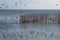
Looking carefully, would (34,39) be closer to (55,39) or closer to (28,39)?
(28,39)

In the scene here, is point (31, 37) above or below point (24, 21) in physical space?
above

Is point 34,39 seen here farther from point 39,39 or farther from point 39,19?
point 39,19

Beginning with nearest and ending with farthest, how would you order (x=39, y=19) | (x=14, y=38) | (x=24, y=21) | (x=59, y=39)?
(x=14, y=38) → (x=59, y=39) → (x=24, y=21) → (x=39, y=19)

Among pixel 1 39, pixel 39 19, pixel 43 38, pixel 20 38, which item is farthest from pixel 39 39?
pixel 39 19

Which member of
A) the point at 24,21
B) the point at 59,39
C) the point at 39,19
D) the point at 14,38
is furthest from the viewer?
the point at 39,19

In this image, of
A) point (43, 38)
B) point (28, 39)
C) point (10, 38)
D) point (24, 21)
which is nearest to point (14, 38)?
point (10, 38)

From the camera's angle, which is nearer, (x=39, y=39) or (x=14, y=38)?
(x=14, y=38)

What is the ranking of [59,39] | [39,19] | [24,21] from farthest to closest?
[39,19] < [24,21] < [59,39]

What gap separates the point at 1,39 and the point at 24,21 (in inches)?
450

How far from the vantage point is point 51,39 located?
9875mm

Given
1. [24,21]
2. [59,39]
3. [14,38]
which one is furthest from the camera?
[24,21]

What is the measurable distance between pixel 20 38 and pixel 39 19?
41.7ft

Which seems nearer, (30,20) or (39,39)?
(39,39)

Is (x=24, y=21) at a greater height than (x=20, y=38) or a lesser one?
lesser
